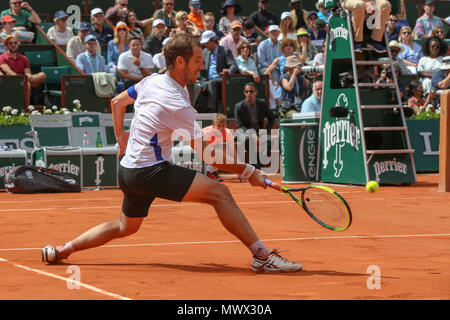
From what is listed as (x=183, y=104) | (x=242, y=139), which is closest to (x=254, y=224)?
(x=183, y=104)

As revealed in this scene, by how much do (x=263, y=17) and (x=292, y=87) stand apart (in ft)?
12.9

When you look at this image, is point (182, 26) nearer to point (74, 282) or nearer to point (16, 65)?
point (16, 65)

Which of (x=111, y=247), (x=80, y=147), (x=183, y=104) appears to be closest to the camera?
(x=183, y=104)

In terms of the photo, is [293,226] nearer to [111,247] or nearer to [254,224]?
[254,224]

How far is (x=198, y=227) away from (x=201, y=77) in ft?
29.1

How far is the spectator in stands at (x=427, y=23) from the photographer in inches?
847

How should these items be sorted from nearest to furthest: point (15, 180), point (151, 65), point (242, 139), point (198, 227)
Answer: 1. point (198, 227)
2. point (15, 180)
3. point (242, 139)
4. point (151, 65)

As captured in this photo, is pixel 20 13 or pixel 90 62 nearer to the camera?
pixel 90 62

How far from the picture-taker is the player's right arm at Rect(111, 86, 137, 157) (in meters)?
5.97

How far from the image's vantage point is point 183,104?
5.50 meters

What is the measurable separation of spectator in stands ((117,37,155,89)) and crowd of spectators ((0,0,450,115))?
0.06 ft

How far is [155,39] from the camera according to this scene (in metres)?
17.4

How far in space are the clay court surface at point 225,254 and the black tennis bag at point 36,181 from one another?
1609 millimetres

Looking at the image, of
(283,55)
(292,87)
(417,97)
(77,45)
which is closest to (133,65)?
Answer: (77,45)
